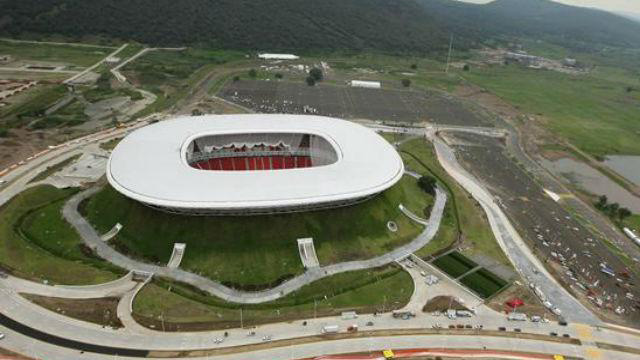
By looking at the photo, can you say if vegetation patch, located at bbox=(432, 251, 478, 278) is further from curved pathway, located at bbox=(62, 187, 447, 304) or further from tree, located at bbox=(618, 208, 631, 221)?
tree, located at bbox=(618, 208, 631, 221)

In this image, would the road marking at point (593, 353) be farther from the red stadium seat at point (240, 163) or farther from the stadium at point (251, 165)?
the red stadium seat at point (240, 163)

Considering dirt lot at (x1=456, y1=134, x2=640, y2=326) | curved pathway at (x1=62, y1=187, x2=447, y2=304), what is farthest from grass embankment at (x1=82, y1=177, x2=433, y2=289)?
dirt lot at (x1=456, y1=134, x2=640, y2=326)

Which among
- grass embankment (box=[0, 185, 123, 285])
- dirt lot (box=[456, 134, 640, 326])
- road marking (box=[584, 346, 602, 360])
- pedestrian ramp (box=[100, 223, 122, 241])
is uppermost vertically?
pedestrian ramp (box=[100, 223, 122, 241])

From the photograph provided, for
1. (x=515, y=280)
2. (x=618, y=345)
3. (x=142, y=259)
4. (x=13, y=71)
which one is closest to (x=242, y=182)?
(x=142, y=259)

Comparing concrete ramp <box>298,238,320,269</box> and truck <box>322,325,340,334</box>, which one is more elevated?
concrete ramp <box>298,238,320,269</box>

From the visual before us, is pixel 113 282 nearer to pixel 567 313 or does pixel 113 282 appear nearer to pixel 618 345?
pixel 567 313

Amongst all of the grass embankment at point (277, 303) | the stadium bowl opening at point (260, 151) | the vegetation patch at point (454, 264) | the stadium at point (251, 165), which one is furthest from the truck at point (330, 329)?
the stadium bowl opening at point (260, 151)
